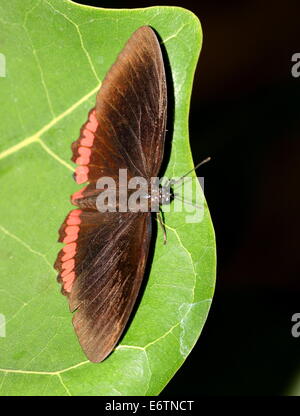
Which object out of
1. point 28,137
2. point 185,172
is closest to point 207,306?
point 185,172

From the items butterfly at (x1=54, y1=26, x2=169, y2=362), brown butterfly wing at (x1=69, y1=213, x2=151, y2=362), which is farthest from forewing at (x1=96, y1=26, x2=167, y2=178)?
brown butterfly wing at (x1=69, y1=213, x2=151, y2=362)

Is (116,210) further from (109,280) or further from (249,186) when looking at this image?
(249,186)

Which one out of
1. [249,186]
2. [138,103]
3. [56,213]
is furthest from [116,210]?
[249,186]

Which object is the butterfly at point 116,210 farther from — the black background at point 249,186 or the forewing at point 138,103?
the black background at point 249,186

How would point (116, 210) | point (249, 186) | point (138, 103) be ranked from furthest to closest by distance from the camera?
point (249, 186), point (116, 210), point (138, 103)

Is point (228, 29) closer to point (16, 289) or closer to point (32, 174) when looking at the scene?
point (32, 174)

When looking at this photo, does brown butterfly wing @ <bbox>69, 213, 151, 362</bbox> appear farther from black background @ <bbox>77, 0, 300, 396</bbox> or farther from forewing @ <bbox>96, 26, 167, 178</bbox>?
black background @ <bbox>77, 0, 300, 396</bbox>
